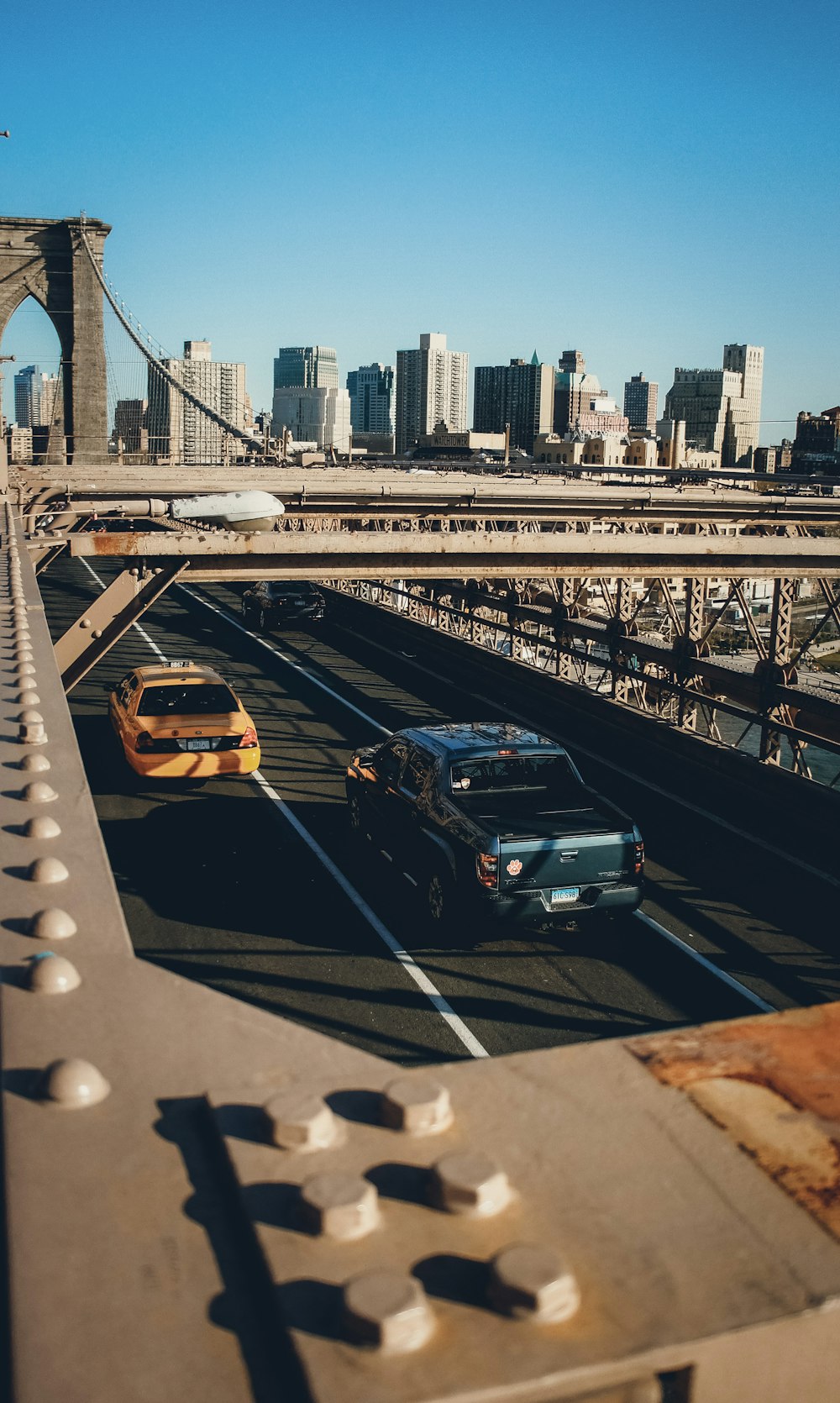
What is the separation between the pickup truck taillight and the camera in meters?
10.7

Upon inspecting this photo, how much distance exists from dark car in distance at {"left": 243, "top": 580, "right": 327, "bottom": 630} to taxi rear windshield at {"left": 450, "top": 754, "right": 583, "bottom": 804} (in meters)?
21.9

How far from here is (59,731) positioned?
14.1 ft

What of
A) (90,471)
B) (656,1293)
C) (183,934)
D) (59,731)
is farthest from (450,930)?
(90,471)

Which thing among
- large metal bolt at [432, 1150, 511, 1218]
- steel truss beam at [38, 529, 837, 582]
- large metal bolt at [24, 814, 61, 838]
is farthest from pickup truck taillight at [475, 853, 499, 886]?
large metal bolt at [432, 1150, 511, 1218]

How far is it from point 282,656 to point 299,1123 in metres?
28.1

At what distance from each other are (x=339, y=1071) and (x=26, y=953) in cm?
76

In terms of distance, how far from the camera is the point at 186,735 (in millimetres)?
16641

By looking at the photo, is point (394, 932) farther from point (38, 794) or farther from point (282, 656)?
point (282, 656)

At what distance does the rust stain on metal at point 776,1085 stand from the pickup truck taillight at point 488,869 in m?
8.62

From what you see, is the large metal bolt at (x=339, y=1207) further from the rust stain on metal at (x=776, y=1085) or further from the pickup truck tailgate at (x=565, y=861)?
the pickup truck tailgate at (x=565, y=861)

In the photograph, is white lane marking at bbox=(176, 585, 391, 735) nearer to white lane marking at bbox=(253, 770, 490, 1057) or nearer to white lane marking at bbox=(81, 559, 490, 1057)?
white lane marking at bbox=(81, 559, 490, 1057)

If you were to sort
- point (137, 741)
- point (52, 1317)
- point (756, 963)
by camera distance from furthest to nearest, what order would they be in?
1. point (137, 741)
2. point (756, 963)
3. point (52, 1317)

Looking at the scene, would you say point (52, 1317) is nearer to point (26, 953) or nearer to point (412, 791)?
point (26, 953)

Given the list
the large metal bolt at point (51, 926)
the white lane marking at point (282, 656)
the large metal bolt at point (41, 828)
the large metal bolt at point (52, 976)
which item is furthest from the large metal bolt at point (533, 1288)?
the white lane marking at point (282, 656)
